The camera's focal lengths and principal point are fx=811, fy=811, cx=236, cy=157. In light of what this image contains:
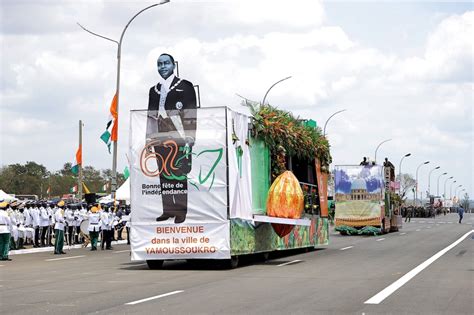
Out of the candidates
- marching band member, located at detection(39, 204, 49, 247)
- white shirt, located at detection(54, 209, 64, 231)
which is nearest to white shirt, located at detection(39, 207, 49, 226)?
marching band member, located at detection(39, 204, 49, 247)

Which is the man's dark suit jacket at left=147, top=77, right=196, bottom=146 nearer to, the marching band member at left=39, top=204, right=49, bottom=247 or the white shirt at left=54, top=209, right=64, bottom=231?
the white shirt at left=54, top=209, right=64, bottom=231

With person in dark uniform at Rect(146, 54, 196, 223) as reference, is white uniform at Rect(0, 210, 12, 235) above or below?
below

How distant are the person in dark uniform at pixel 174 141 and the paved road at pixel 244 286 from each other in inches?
68.2

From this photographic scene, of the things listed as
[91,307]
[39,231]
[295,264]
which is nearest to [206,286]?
[91,307]

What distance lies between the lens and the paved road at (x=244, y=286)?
12234 mm

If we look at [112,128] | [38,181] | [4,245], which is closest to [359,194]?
[112,128]

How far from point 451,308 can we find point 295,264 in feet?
32.7

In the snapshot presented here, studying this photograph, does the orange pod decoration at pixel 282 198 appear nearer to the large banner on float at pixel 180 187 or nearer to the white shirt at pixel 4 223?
the large banner on float at pixel 180 187

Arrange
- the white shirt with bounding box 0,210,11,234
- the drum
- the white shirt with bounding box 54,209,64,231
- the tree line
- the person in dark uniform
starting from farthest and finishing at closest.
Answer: the tree line → the drum → the white shirt with bounding box 54,209,64,231 → the white shirt with bounding box 0,210,11,234 → the person in dark uniform

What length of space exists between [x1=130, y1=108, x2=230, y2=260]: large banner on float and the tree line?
6613 centimetres

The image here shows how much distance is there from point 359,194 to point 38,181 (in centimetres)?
6284

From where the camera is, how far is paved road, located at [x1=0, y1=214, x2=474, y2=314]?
12.2 meters

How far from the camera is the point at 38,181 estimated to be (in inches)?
3853

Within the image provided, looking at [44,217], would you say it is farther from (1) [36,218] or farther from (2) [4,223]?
(2) [4,223]
